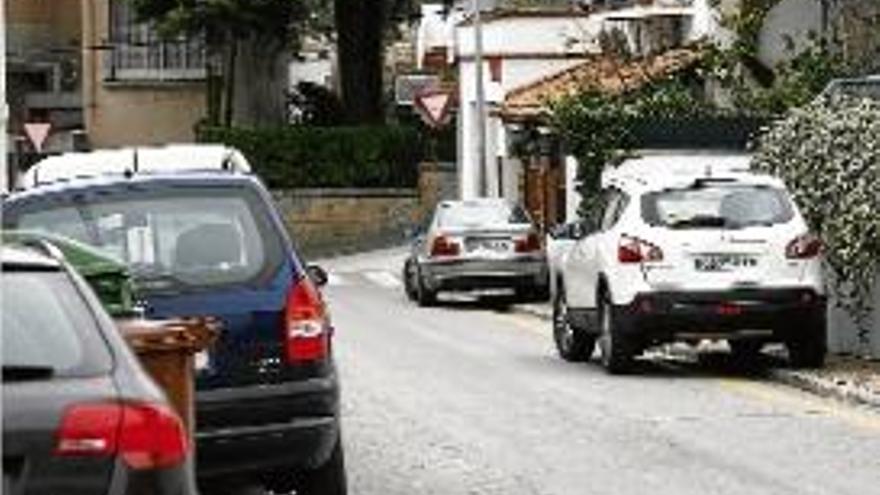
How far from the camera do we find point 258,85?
2157 inches

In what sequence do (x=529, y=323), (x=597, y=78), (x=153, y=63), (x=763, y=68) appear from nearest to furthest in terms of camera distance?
(x=529, y=323) → (x=763, y=68) → (x=597, y=78) → (x=153, y=63)

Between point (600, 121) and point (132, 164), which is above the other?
point (132, 164)

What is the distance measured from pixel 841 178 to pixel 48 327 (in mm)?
12781

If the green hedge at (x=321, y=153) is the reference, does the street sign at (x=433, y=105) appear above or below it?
above

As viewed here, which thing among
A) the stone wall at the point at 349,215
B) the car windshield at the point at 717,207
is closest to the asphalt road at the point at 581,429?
the car windshield at the point at 717,207

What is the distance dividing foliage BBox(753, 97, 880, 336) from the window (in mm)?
40566

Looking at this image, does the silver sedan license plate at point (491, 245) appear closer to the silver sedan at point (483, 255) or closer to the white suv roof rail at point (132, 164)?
the silver sedan at point (483, 255)

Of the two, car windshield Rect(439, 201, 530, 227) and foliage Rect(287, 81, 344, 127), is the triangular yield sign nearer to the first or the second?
car windshield Rect(439, 201, 530, 227)

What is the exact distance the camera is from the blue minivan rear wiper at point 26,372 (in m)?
7.11

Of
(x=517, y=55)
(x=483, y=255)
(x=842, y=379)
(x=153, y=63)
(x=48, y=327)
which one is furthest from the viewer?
(x=153, y=63)

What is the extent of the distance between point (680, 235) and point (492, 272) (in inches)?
527

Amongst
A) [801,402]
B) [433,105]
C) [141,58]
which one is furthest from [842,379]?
[141,58]

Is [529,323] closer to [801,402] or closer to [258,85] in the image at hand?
[801,402]

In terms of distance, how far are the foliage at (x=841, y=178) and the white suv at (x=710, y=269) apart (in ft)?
1.20
